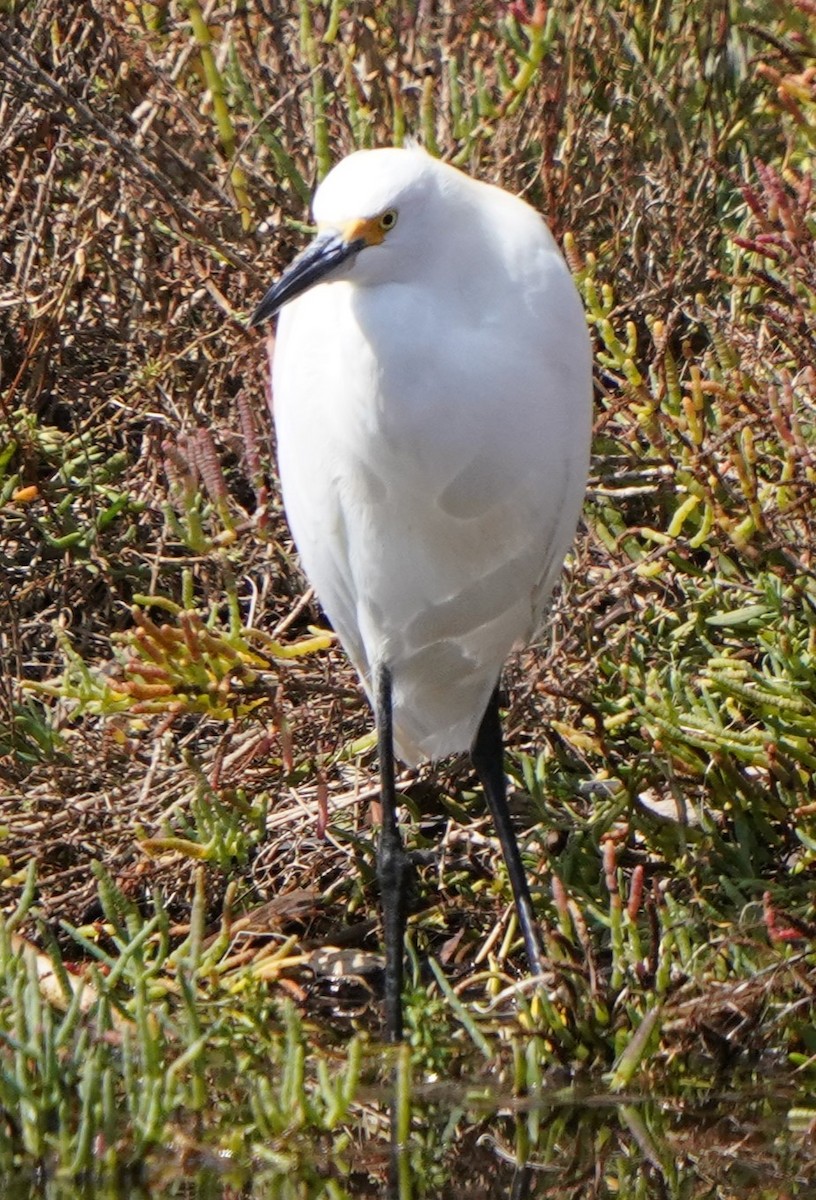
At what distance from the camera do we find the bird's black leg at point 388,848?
8.96 feet

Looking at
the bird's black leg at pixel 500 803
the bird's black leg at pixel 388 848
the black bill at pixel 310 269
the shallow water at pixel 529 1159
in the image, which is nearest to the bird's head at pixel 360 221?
the black bill at pixel 310 269

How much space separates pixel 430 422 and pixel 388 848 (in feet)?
2.35

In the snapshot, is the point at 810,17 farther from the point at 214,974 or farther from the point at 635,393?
the point at 214,974

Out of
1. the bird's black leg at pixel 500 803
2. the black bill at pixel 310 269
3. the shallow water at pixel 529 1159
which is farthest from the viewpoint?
the bird's black leg at pixel 500 803

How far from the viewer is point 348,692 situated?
305 centimetres

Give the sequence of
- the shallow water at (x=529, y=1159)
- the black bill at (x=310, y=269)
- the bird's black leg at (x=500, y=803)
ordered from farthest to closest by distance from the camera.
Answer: the bird's black leg at (x=500, y=803)
the black bill at (x=310, y=269)
the shallow water at (x=529, y=1159)

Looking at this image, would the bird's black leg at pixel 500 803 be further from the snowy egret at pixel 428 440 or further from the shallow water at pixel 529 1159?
the shallow water at pixel 529 1159

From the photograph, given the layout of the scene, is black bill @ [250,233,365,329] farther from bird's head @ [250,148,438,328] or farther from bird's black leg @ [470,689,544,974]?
bird's black leg @ [470,689,544,974]

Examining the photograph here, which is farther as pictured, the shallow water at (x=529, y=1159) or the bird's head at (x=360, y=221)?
the bird's head at (x=360, y=221)

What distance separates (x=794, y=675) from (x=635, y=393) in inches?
18.4

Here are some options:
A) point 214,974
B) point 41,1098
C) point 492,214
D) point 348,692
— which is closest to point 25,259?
point 348,692

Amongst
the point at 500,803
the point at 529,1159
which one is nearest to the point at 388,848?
the point at 500,803

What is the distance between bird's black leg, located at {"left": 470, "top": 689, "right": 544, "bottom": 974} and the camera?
2668 mm

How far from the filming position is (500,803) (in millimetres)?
2848
